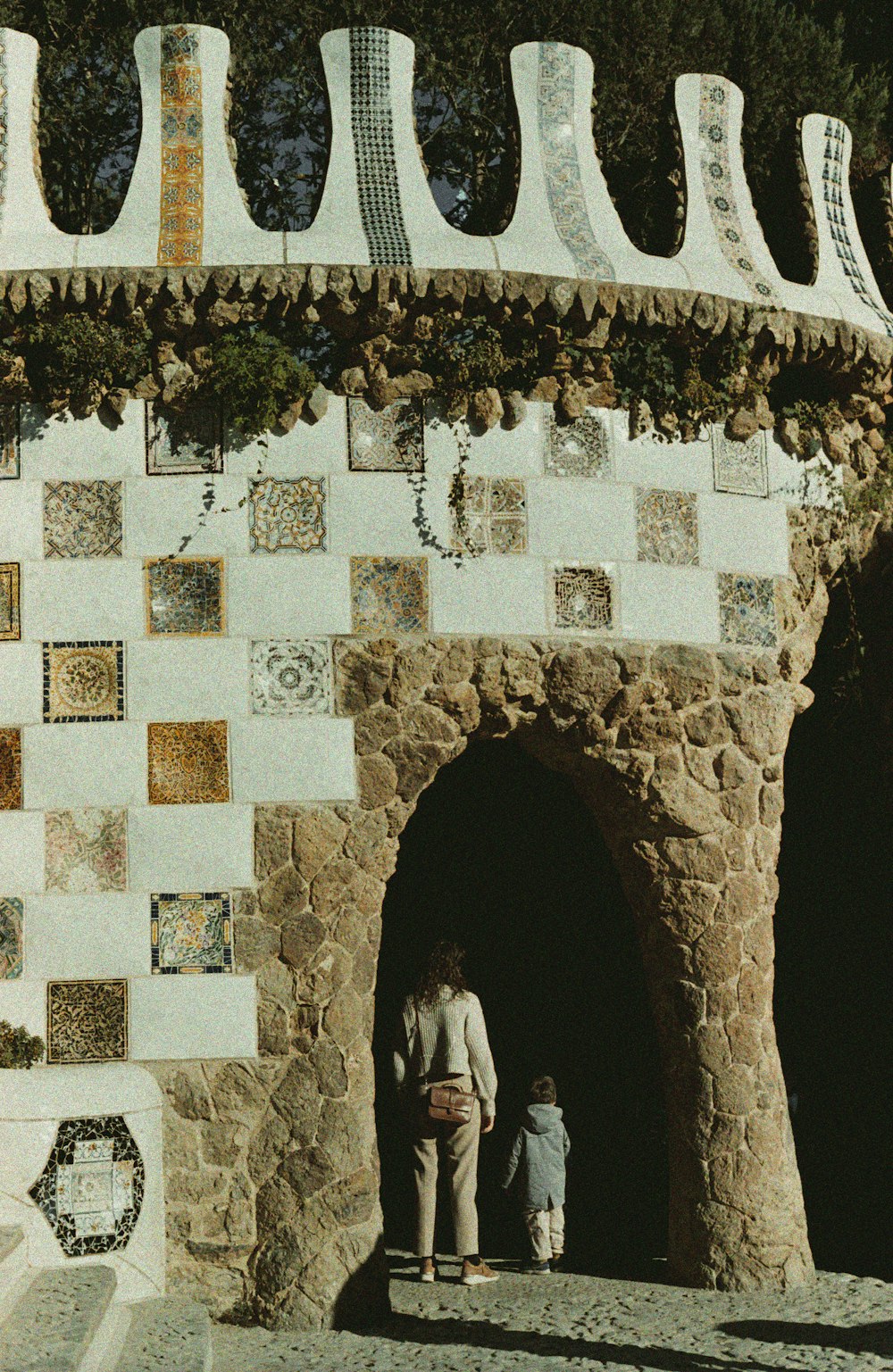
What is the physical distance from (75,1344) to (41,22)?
1132cm

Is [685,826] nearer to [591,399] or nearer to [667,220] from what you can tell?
[591,399]

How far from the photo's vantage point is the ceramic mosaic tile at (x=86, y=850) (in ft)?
24.6

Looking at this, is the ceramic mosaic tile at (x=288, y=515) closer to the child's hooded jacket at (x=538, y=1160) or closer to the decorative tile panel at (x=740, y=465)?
the decorative tile panel at (x=740, y=465)

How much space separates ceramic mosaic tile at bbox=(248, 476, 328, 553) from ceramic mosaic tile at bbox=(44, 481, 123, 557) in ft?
1.99

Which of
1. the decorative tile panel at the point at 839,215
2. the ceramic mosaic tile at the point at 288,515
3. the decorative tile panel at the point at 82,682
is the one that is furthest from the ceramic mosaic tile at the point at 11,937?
the decorative tile panel at the point at 839,215

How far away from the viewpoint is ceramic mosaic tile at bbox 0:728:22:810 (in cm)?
755

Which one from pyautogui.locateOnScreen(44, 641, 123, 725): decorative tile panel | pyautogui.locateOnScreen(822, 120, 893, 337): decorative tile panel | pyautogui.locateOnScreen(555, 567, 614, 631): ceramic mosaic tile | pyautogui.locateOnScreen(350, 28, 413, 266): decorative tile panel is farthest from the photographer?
pyautogui.locateOnScreen(822, 120, 893, 337): decorative tile panel

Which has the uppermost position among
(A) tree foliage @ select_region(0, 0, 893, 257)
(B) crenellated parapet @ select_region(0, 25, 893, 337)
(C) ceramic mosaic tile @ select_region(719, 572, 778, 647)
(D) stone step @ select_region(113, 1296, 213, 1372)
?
(A) tree foliage @ select_region(0, 0, 893, 257)

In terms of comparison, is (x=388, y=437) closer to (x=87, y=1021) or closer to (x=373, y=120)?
(x=373, y=120)

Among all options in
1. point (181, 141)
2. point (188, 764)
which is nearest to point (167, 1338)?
point (188, 764)

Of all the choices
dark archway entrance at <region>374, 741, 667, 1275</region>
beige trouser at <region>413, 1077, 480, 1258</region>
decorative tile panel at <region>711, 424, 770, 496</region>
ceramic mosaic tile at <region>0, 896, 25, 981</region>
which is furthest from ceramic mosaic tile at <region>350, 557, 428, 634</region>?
dark archway entrance at <region>374, 741, 667, 1275</region>

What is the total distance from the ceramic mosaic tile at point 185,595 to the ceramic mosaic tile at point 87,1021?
62.0 inches

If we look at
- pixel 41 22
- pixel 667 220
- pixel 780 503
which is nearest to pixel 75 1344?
pixel 780 503

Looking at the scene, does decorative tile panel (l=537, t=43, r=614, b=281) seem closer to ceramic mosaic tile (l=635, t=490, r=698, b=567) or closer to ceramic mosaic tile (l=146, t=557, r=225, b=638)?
ceramic mosaic tile (l=635, t=490, r=698, b=567)
